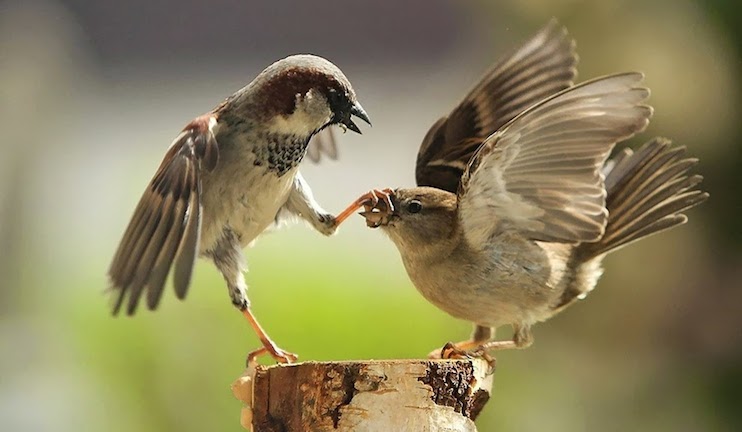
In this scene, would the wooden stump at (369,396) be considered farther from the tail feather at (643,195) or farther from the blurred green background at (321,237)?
the blurred green background at (321,237)

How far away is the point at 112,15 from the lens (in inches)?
88.2

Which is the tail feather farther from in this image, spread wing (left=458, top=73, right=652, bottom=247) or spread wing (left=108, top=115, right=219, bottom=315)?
spread wing (left=108, top=115, right=219, bottom=315)

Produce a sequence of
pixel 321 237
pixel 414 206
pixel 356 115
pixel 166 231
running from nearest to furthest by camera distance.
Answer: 1. pixel 166 231
2. pixel 356 115
3. pixel 414 206
4. pixel 321 237

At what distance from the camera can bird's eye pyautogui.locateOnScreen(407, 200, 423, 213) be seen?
126 centimetres

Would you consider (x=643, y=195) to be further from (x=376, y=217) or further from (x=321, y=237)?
(x=321, y=237)

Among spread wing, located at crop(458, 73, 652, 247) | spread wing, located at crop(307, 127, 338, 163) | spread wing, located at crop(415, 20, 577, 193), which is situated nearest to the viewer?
spread wing, located at crop(458, 73, 652, 247)

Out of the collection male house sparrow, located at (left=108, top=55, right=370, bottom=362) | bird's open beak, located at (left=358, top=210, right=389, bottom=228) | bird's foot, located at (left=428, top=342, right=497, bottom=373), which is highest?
male house sparrow, located at (left=108, top=55, right=370, bottom=362)

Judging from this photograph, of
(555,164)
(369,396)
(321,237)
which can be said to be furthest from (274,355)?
(321,237)

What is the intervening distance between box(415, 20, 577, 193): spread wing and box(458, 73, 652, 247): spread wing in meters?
0.15

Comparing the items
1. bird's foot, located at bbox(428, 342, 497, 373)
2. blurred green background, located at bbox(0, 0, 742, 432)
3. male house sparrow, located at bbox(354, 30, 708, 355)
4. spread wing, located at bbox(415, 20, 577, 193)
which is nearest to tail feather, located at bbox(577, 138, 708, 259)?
male house sparrow, located at bbox(354, 30, 708, 355)

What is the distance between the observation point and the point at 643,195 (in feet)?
4.55

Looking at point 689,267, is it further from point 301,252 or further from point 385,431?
point 385,431

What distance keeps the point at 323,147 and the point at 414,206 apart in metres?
0.27

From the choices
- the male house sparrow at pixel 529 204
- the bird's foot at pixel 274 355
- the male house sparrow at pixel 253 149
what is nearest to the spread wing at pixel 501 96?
the male house sparrow at pixel 529 204
